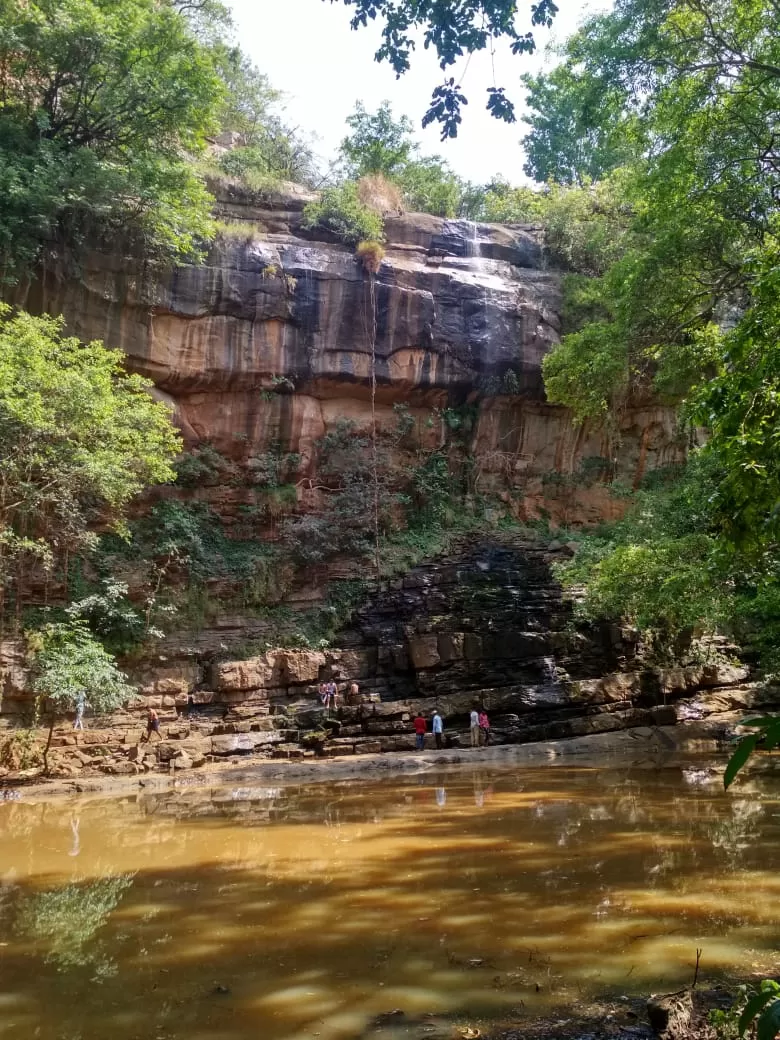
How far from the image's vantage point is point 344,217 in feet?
76.1

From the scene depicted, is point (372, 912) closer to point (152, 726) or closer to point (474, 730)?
point (474, 730)

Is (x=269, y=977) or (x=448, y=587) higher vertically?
(x=448, y=587)

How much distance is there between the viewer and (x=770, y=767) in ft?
36.4

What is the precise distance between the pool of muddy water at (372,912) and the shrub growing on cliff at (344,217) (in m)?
19.0

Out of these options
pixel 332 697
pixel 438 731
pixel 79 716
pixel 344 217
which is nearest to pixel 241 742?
pixel 332 697

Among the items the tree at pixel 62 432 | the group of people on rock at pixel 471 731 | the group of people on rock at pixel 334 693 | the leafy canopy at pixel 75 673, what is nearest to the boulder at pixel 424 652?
the group of people on rock at pixel 334 693

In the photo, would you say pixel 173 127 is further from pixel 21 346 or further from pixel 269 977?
pixel 269 977

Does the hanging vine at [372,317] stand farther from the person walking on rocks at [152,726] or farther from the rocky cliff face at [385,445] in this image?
the person walking on rocks at [152,726]

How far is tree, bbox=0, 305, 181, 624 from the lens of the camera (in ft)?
43.5

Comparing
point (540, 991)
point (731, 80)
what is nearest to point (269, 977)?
point (540, 991)

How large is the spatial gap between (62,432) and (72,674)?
4.42m

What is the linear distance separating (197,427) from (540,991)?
19733mm

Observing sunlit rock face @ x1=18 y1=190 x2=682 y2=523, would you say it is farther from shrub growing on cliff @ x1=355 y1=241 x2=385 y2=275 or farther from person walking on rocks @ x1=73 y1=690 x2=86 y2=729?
person walking on rocks @ x1=73 y1=690 x2=86 y2=729

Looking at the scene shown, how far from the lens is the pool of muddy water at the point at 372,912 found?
3281 mm
